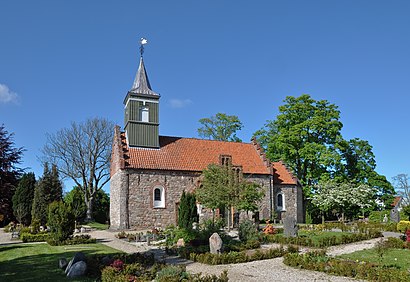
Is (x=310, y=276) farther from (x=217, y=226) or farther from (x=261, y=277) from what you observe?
(x=217, y=226)

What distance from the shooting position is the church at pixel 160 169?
29797mm

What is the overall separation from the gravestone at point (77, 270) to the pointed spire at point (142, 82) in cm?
2274

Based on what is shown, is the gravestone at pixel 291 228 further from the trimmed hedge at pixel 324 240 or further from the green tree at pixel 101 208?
the green tree at pixel 101 208

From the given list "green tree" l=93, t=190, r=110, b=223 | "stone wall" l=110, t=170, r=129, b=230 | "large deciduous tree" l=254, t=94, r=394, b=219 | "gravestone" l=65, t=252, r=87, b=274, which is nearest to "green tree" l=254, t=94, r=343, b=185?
"large deciduous tree" l=254, t=94, r=394, b=219

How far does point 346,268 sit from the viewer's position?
11.6 metres

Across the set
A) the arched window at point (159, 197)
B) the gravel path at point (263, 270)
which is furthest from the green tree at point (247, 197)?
the gravel path at point (263, 270)

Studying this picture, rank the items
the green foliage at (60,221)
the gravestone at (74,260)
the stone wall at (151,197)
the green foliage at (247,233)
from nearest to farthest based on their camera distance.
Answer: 1. the gravestone at (74,260)
2. the green foliage at (247,233)
3. the green foliage at (60,221)
4. the stone wall at (151,197)

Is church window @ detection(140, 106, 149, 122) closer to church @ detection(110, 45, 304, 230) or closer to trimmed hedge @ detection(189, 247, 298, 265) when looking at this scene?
church @ detection(110, 45, 304, 230)

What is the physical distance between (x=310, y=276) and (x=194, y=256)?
16.0 feet

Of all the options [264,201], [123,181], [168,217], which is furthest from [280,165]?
[123,181]

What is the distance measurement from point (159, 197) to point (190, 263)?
16.7 m

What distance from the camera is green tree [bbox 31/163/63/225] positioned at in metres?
28.7

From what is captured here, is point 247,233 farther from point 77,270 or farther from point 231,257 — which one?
point 77,270

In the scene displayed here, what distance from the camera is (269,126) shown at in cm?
4703
